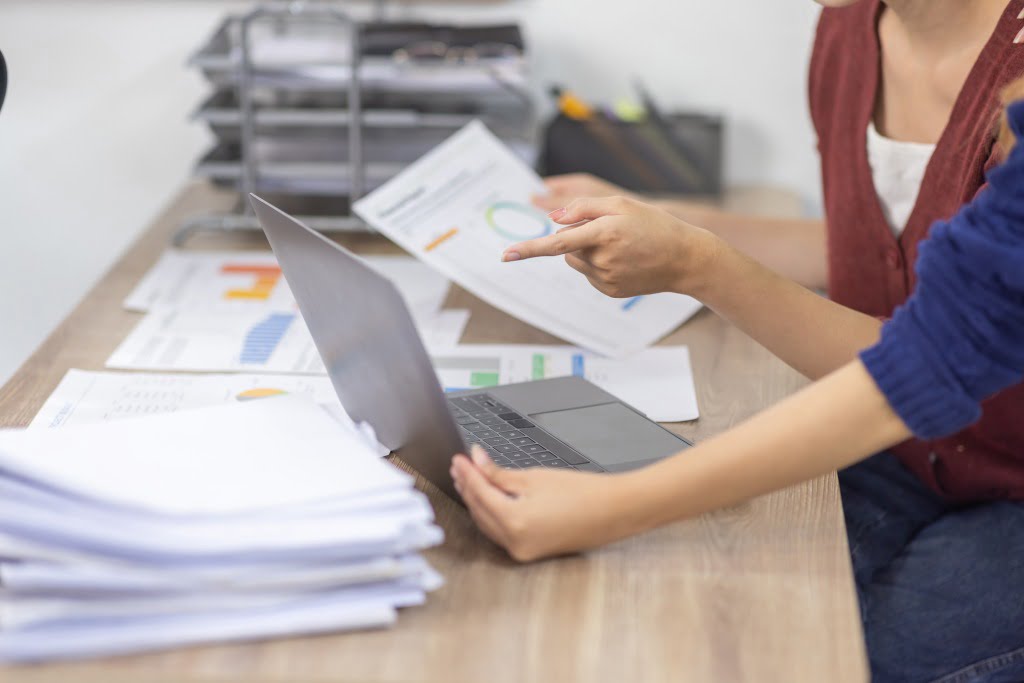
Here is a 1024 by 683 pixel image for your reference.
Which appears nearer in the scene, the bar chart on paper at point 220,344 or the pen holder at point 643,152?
the bar chart on paper at point 220,344

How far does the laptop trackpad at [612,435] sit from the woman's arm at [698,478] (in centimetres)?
11

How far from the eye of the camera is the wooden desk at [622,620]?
24.2 inches

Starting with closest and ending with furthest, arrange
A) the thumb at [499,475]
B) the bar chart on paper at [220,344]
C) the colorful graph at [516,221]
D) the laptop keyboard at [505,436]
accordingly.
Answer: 1. the thumb at [499,475]
2. the laptop keyboard at [505,436]
3. the bar chart on paper at [220,344]
4. the colorful graph at [516,221]

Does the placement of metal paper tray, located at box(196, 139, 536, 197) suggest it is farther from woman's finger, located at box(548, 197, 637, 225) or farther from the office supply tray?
woman's finger, located at box(548, 197, 637, 225)

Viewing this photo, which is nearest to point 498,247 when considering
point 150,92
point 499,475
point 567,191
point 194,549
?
point 567,191

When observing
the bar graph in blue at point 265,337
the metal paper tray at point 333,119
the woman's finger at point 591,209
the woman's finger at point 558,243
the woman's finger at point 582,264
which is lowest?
the bar graph in blue at point 265,337

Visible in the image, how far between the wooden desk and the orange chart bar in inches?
15.6

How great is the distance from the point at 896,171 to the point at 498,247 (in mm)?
415

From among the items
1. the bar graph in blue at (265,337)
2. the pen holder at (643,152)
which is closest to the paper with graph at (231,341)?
the bar graph in blue at (265,337)

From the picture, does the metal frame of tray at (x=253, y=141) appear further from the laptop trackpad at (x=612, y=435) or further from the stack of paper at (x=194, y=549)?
the stack of paper at (x=194, y=549)

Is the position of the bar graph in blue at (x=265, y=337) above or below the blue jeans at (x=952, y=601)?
above

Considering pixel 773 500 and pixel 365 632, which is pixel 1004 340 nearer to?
pixel 773 500

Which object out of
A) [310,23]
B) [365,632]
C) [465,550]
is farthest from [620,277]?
[310,23]

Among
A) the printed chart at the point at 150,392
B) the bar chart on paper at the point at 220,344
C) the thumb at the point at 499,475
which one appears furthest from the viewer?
→ the bar chart on paper at the point at 220,344
